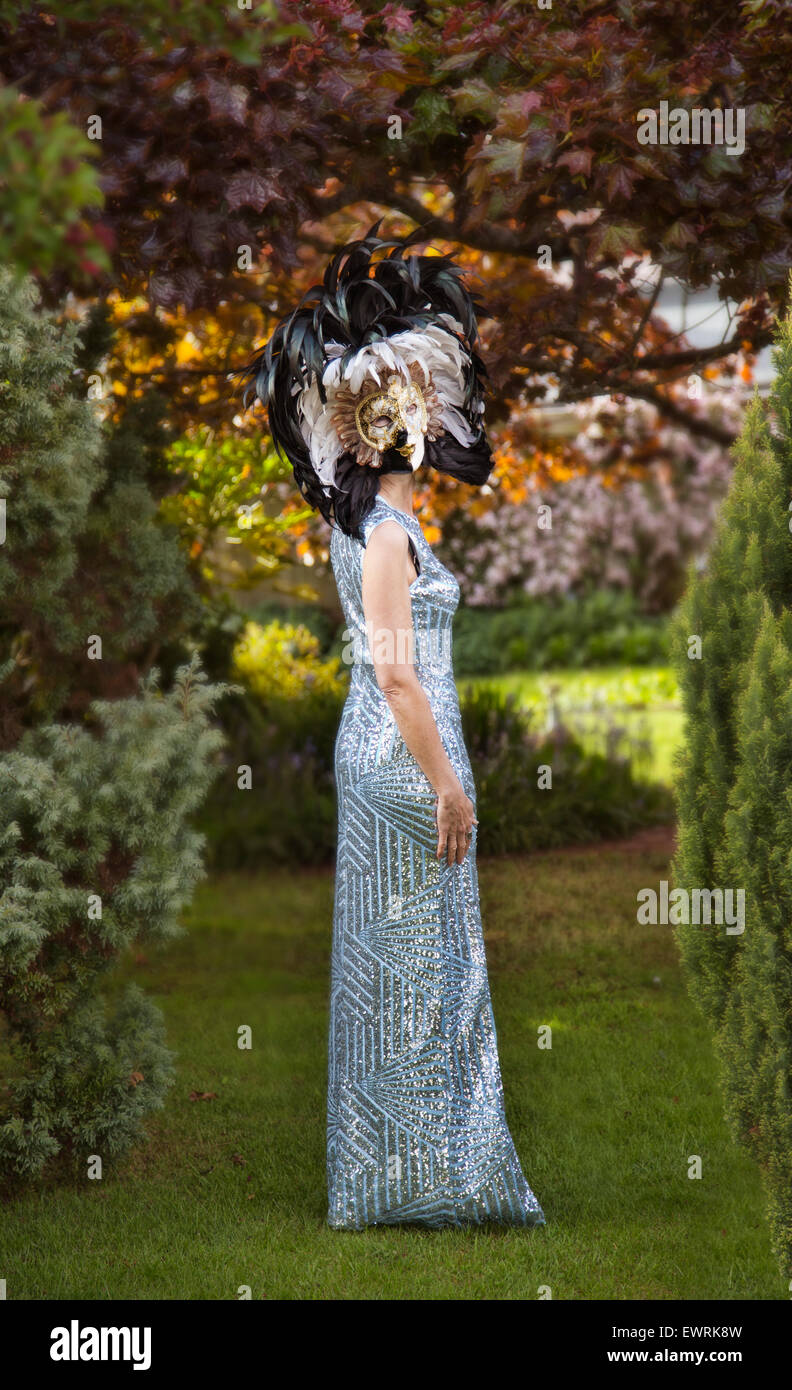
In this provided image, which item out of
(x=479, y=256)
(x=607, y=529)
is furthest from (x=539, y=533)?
(x=479, y=256)

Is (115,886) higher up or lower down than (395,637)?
lower down

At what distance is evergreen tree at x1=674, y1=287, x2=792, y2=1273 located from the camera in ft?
8.89

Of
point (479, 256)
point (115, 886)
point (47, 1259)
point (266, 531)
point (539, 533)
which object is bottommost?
point (47, 1259)

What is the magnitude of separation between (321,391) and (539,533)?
13.3m

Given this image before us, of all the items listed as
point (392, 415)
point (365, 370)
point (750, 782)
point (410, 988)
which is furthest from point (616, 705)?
point (750, 782)

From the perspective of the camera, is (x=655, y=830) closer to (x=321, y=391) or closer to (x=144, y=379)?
(x=144, y=379)

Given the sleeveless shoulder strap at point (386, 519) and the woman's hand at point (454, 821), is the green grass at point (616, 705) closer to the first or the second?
the woman's hand at point (454, 821)

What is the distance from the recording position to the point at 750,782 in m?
2.74

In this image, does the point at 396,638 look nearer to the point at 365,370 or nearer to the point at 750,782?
the point at 365,370

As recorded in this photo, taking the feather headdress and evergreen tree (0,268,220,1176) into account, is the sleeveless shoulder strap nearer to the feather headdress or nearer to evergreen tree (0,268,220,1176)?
the feather headdress

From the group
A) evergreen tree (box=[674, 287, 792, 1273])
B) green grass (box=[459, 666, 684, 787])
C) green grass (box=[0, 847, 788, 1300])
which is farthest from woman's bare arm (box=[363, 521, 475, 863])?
green grass (box=[459, 666, 684, 787])

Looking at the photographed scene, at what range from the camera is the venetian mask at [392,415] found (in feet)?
10.3

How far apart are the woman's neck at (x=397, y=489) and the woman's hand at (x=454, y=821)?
2.45 feet

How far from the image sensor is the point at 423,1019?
129 inches
